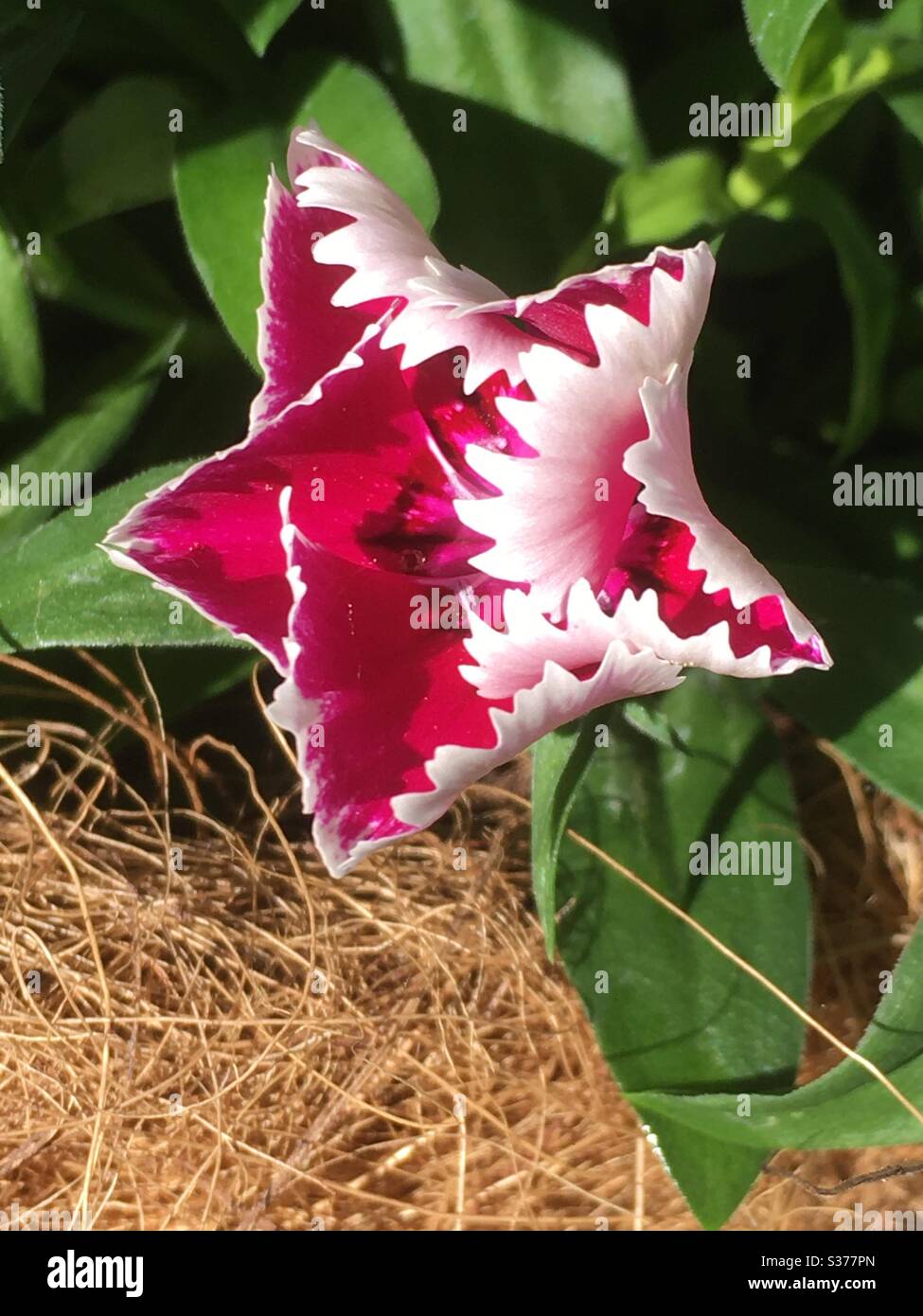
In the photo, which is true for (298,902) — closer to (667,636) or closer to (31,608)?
(31,608)

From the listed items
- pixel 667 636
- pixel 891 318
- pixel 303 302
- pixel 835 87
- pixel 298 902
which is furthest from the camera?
pixel 298 902

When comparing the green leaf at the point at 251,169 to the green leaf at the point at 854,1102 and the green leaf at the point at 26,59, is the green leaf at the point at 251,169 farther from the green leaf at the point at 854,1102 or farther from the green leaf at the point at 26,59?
the green leaf at the point at 854,1102

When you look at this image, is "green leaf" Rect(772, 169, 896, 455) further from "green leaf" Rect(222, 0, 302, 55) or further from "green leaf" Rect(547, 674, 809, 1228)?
"green leaf" Rect(222, 0, 302, 55)

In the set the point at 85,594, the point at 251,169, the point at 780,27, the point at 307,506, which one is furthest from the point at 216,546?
the point at 780,27

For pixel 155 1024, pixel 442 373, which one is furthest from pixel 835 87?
pixel 155 1024

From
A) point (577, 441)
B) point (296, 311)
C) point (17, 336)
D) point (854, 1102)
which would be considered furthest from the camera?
point (17, 336)

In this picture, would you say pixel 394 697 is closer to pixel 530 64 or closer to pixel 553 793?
pixel 553 793

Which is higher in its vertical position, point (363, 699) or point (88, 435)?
point (88, 435)
